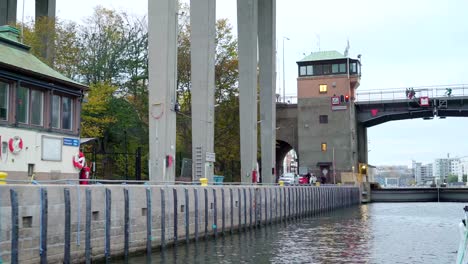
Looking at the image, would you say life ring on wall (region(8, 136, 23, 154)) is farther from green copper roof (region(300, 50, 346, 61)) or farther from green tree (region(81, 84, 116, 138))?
green copper roof (region(300, 50, 346, 61))

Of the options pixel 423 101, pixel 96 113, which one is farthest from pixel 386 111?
pixel 96 113

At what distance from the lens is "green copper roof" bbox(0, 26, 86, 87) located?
65.4 ft

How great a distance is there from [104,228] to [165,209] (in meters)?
4.80

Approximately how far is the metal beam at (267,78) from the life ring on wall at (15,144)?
34.3 metres

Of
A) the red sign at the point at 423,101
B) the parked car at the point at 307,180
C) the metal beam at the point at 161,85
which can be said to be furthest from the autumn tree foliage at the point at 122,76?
the red sign at the point at 423,101

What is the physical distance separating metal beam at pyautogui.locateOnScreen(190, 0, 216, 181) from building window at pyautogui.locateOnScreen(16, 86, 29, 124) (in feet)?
52.0

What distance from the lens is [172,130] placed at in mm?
29125

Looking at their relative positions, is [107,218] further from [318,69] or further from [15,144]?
[318,69]

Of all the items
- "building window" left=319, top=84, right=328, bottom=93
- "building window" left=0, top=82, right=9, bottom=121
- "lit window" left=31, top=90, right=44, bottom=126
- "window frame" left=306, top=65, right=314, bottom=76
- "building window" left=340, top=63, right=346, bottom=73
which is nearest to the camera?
"building window" left=0, top=82, right=9, bottom=121

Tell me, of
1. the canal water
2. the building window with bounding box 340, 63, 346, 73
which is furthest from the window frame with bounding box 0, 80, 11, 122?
the building window with bounding box 340, 63, 346, 73

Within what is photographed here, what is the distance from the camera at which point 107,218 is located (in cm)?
1878

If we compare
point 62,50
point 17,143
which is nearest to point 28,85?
point 17,143

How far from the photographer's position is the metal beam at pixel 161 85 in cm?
2866

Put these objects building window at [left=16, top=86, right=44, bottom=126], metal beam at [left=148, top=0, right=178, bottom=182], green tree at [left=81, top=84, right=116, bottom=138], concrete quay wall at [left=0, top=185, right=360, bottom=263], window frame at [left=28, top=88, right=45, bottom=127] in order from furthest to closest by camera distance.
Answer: green tree at [left=81, top=84, right=116, bottom=138], metal beam at [left=148, top=0, right=178, bottom=182], window frame at [left=28, top=88, right=45, bottom=127], building window at [left=16, top=86, right=44, bottom=126], concrete quay wall at [left=0, top=185, right=360, bottom=263]
